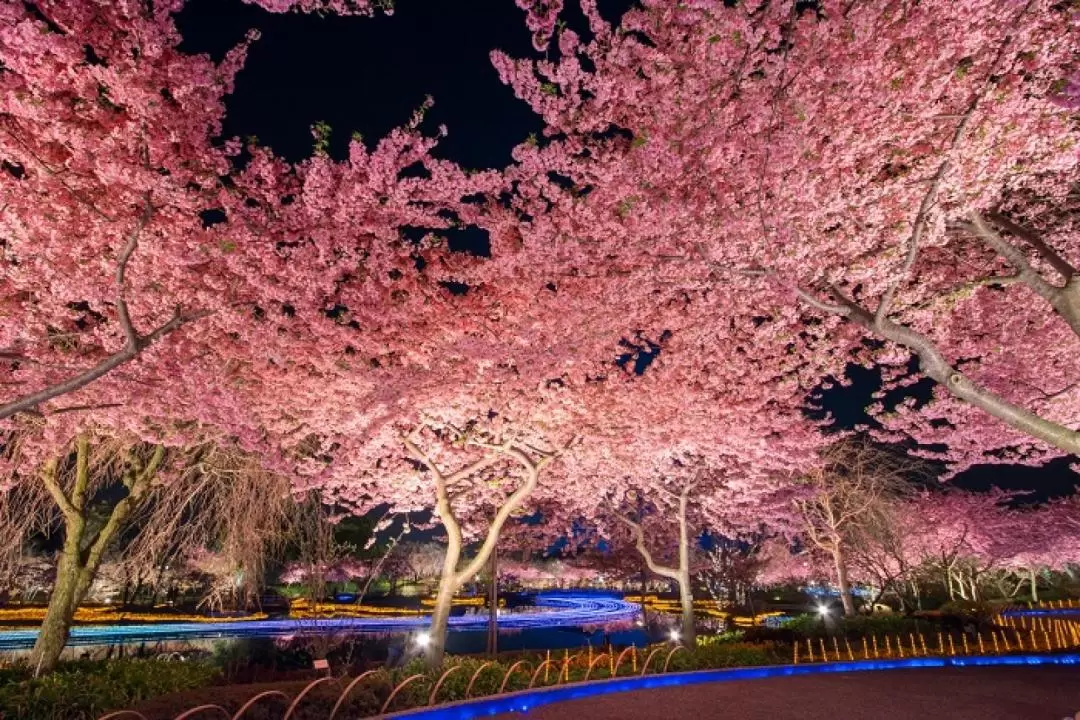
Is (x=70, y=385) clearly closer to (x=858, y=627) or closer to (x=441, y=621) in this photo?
(x=441, y=621)

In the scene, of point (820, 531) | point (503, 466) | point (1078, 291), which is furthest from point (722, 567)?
point (1078, 291)

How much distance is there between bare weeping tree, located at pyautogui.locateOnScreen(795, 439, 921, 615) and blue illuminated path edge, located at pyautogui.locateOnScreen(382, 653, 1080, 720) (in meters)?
5.53

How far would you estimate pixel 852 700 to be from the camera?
34.8 feet

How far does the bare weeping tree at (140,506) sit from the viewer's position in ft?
40.2

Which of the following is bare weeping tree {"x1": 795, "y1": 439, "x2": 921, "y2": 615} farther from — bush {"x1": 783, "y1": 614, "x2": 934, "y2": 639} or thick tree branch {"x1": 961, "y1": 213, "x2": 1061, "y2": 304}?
thick tree branch {"x1": 961, "y1": 213, "x2": 1061, "y2": 304}

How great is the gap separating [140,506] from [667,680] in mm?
13072

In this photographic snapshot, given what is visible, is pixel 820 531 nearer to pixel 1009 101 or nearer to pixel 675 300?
pixel 675 300

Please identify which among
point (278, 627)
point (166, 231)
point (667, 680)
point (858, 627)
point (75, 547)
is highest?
point (166, 231)

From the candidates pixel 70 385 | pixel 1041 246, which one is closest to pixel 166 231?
pixel 70 385

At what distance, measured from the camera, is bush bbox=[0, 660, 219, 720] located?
7.73 meters

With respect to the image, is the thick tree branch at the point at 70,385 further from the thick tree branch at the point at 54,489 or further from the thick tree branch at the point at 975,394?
the thick tree branch at the point at 975,394

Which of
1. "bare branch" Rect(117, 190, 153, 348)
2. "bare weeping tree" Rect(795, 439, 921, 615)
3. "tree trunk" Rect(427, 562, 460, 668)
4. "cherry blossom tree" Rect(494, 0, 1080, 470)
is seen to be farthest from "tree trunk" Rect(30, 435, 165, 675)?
"bare weeping tree" Rect(795, 439, 921, 615)

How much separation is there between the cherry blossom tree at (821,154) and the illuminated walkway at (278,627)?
14325 millimetres

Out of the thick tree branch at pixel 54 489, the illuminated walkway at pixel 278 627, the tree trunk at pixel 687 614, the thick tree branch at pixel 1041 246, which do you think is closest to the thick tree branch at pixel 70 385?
the thick tree branch at pixel 54 489
